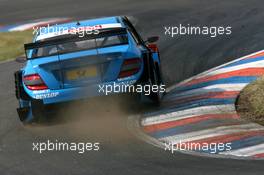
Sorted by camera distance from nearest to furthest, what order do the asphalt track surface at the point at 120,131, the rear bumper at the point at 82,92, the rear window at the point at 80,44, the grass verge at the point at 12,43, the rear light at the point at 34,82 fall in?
the asphalt track surface at the point at 120,131, the rear bumper at the point at 82,92, the rear light at the point at 34,82, the rear window at the point at 80,44, the grass verge at the point at 12,43

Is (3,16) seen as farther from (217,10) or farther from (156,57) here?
(156,57)

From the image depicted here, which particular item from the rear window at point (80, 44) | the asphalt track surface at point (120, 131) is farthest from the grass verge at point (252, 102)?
the rear window at point (80, 44)

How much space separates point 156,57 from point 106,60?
1.75 metres

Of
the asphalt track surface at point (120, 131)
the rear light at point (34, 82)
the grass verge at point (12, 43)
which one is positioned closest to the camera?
the asphalt track surface at point (120, 131)

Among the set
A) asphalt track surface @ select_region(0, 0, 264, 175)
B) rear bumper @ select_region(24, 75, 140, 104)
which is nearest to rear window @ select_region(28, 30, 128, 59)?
rear bumper @ select_region(24, 75, 140, 104)

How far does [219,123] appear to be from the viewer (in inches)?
341

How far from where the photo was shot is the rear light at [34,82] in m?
8.94

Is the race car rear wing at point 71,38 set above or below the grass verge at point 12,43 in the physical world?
above

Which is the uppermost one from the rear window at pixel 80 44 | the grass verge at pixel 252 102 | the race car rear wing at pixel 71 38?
the race car rear wing at pixel 71 38

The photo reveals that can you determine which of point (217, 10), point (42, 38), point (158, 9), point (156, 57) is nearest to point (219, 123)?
point (156, 57)

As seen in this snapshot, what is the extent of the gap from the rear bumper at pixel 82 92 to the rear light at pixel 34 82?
0.06 m

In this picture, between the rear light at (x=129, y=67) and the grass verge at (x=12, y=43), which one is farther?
the grass verge at (x=12, y=43)

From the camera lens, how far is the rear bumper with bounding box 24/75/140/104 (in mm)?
8797

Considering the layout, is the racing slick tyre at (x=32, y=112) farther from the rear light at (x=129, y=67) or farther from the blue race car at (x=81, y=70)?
the rear light at (x=129, y=67)
